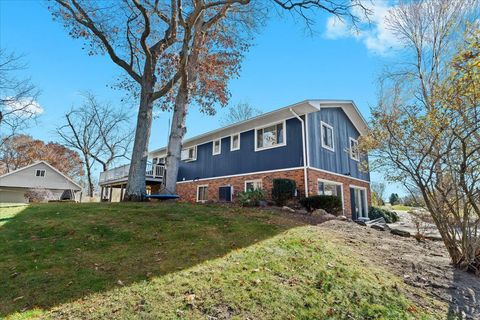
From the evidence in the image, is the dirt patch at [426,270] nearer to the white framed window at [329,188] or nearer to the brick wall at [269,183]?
the brick wall at [269,183]

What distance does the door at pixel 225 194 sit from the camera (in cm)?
1444

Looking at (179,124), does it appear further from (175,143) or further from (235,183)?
(235,183)

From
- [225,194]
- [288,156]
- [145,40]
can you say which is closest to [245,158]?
[225,194]

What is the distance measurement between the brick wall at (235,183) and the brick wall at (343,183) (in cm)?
43

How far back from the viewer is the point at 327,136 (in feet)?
44.0

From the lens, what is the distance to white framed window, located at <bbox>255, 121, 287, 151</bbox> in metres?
12.5

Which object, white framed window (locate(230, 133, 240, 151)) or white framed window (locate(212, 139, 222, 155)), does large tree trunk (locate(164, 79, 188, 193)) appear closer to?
white framed window (locate(230, 133, 240, 151))

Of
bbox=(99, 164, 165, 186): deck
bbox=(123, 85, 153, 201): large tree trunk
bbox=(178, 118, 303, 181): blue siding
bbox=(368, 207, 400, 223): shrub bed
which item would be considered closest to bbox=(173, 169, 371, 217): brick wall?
bbox=(178, 118, 303, 181): blue siding

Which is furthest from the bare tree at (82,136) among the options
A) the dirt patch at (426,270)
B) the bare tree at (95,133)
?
the dirt patch at (426,270)

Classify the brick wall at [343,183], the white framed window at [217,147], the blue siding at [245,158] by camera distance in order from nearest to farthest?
the brick wall at [343,183] → the blue siding at [245,158] → the white framed window at [217,147]

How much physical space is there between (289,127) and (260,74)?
14.7 feet

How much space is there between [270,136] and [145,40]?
22.9 ft

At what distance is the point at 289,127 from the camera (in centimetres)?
1230

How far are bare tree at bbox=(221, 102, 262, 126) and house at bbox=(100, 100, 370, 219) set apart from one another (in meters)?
13.3
